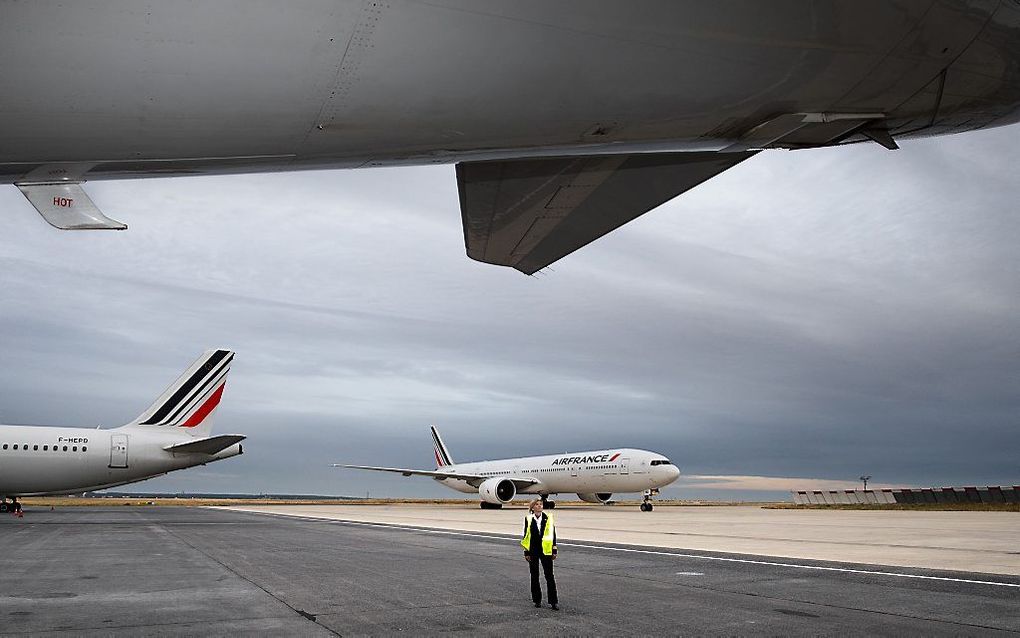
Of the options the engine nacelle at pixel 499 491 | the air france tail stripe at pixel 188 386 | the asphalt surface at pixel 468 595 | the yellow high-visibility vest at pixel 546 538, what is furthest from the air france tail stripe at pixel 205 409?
the yellow high-visibility vest at pixel 546 538

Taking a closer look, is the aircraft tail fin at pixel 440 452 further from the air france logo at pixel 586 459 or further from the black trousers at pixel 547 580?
the black trousers at pixel 547 580

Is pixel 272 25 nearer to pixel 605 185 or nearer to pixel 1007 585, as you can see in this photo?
pixel 605 185

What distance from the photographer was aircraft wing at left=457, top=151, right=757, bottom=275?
5.63 metres

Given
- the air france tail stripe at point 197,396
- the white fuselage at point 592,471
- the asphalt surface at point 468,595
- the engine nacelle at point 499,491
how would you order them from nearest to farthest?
1. the asphalt surface at point 468,595
2. the air france tail stripe at point 197,396
3. the white fuselage at point 592,471
4. the engine nacelle at point 499,491

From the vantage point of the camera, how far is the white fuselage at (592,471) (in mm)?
35156

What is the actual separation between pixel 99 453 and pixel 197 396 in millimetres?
4566

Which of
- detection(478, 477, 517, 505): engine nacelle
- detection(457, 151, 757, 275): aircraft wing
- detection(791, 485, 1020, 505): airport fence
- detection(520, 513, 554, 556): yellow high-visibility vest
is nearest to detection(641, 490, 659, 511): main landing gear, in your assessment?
detection(478, 477, 517, 505): engine nacelle

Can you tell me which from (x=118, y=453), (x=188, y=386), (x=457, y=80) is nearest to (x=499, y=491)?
(x=188, y=386)

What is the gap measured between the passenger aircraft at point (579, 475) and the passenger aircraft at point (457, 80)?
32215 millimetres

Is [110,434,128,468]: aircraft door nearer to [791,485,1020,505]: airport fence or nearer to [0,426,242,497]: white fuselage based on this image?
[0,426,242,497]: white fuselage

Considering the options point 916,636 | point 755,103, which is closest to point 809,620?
point 916,636

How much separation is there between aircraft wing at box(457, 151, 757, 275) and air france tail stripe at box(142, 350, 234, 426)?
90.5 ft

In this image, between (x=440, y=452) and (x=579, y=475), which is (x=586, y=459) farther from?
(x=440, y=452)

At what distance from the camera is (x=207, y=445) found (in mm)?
28156
